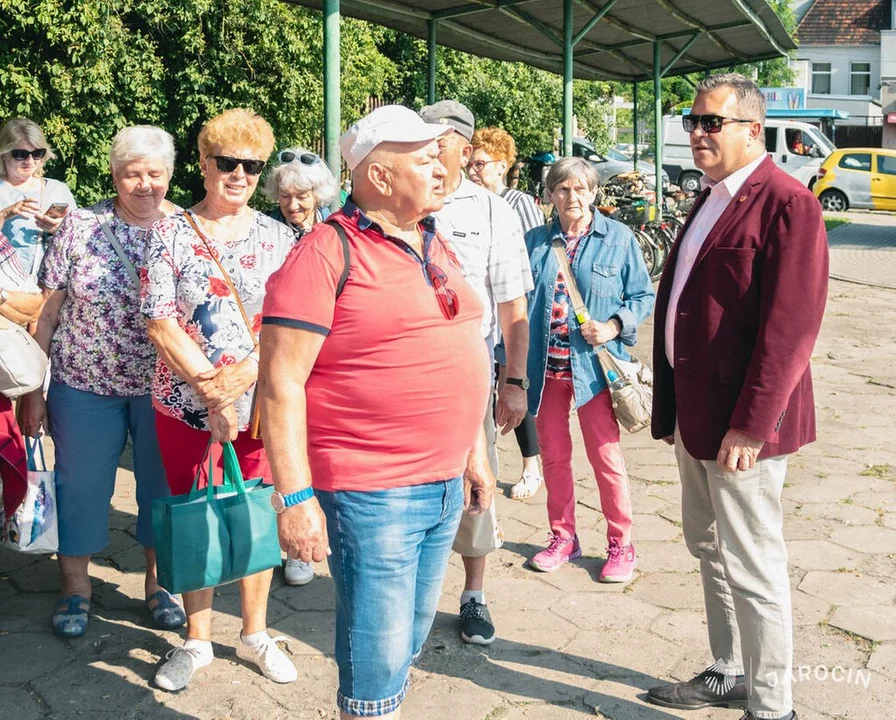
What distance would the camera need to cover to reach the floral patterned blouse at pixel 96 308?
3.90m

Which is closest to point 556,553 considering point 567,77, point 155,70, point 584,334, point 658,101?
point 584,334

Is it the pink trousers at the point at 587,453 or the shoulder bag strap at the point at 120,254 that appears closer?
the shoulder bag strap at the point at 120,254

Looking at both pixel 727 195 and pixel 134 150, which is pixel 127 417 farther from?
pixel 727 195

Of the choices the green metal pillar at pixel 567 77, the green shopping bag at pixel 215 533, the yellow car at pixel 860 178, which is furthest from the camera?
the yellow car at pixel 860 178

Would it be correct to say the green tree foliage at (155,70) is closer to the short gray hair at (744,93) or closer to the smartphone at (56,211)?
the smartphone at (56,211)

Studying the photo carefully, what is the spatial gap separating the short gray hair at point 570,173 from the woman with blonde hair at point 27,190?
88.5 inches

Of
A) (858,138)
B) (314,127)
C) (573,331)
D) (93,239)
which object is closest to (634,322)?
(573,331)

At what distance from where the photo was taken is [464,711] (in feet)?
11.7

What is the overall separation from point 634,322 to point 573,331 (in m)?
0.29

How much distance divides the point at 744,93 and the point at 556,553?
229 cm

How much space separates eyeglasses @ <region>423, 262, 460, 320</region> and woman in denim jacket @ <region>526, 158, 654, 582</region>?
6.39 ft

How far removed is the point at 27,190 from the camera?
5574mm

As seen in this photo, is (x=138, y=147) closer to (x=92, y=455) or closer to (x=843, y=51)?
(x=92, y=455)

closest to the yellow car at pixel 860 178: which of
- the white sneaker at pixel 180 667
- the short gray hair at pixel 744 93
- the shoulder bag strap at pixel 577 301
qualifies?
the shoulder bag strap at pixel 577 301
